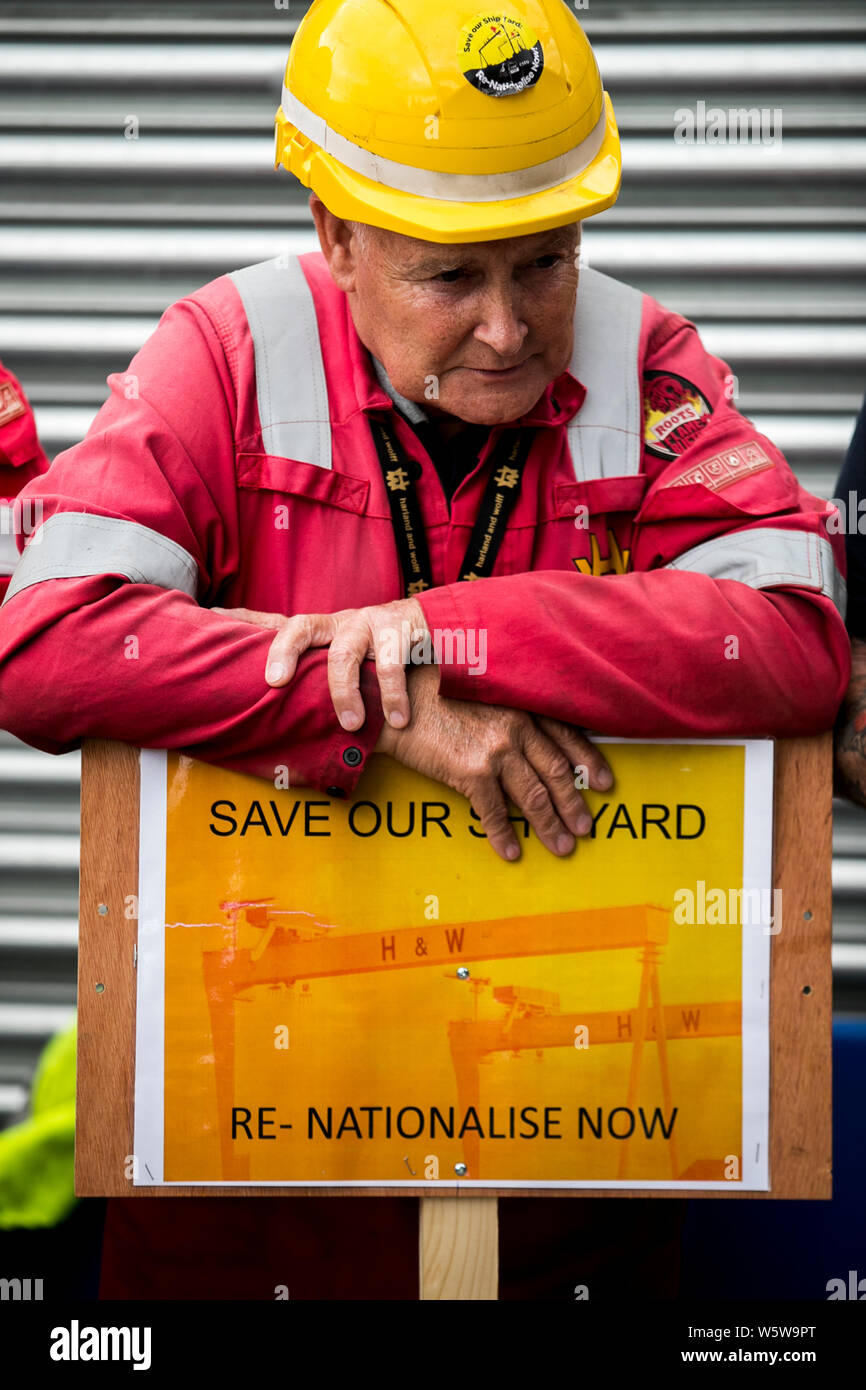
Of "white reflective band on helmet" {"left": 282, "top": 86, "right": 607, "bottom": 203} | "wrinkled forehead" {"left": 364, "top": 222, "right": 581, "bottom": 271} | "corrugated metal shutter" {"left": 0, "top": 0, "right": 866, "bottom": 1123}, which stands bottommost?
"wrinkled forehead" {"left": 364, "top": 222, "right": 581, "bottom": 271}

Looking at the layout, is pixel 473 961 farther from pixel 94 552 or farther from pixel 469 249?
pixel 469 249

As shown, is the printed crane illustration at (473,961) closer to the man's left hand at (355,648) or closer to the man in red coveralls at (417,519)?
the man in red coveralls at (417,519)

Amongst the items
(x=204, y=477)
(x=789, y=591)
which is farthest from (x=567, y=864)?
(x=204, y=477)

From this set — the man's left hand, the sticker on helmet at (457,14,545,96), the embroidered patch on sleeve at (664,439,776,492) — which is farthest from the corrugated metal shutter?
the man's left hand

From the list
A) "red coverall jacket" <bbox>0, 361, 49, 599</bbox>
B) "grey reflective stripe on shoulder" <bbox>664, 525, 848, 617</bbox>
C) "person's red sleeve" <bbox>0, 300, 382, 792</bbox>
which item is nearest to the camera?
"person's red sleeve" <bbox>0, 300, 382, 792</bbox>

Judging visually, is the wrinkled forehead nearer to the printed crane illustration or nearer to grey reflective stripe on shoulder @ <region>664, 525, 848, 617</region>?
grey reflective stripe on shoulder @ <region>664, 525, 848, 617</region>

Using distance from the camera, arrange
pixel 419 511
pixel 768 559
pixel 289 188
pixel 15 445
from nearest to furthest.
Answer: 1. pixel 768 559
2. pixel 419 511
3. pixel 15 445
4. pixel 289 188

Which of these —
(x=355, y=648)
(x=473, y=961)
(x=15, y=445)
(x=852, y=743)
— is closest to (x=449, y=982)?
(x=473, y=961)

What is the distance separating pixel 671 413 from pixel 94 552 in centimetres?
83

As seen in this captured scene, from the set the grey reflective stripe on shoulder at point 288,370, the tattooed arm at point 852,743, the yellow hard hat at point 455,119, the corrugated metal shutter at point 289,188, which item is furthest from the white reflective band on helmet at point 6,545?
the corrugated metal shutter at point 289,188

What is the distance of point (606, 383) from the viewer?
6.18 ft

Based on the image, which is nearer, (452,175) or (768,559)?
(452,175)

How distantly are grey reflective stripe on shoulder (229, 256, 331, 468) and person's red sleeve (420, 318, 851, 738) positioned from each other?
1.07ft

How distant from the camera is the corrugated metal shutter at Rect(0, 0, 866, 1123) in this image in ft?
10.6
